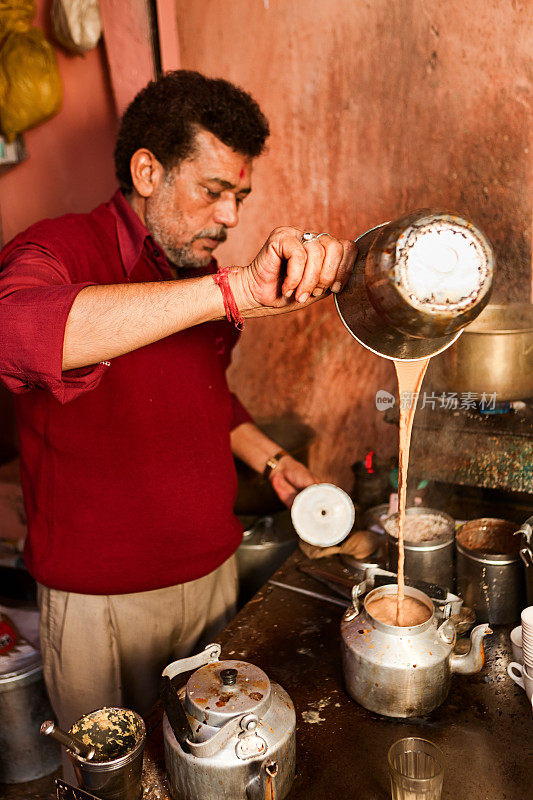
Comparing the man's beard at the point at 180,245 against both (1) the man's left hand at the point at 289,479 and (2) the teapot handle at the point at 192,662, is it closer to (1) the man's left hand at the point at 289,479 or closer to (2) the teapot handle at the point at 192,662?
(1) the man's left hand at the point at 289,479

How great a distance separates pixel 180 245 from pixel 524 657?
159 centimetres

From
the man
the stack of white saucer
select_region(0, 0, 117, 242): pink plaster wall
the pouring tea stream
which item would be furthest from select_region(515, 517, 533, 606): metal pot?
select_region(0, 0, 117, 242): pink plaster wall

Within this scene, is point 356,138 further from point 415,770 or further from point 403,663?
point 415,770

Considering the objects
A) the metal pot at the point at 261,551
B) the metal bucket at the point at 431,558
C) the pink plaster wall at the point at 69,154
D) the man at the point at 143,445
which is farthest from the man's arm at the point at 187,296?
the pink plaster wall at the point at 69,154

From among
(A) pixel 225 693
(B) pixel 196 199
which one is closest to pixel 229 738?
(A) pixel 225 693

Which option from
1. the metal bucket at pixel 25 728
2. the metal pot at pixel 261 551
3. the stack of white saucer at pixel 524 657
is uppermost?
the stack of white saucer at pixel 524 657

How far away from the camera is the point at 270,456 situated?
2457 mm

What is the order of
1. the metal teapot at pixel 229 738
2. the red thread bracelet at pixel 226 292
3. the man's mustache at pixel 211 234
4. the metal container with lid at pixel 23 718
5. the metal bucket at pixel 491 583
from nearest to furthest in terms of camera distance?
the metal teapot at pixel 229 738 < the red thread bracelet at pixel 226 292 < the metal bucket at pixel 491 583 < the man's mustache at pixel 211 234 < the metal container with lid at pixel 23 718

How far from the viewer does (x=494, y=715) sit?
1.47m

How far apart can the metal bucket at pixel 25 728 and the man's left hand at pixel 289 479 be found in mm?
1247

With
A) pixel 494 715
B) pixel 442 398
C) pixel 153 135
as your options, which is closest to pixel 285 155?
pixel 153 135

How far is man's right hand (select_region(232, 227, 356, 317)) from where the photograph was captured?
1315 mm

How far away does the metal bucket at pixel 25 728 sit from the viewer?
98.7 inches

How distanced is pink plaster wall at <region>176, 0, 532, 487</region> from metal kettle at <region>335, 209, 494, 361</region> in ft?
5.44
